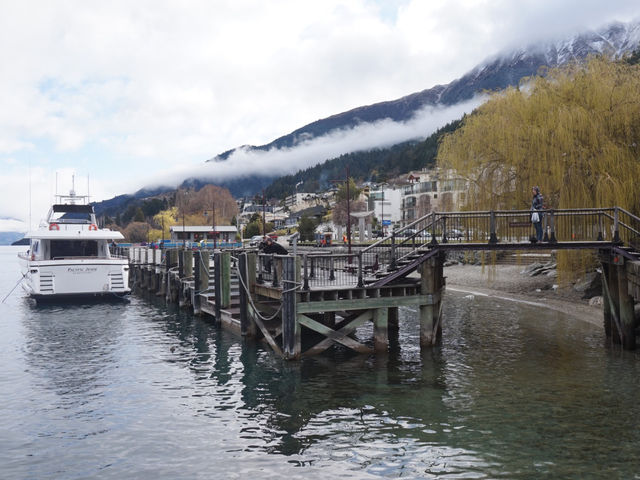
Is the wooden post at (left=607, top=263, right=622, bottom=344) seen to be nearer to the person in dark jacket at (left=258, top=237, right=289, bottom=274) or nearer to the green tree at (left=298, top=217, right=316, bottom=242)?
the person in dark jacket at (left=258, top=237, right=289, bottom=274)

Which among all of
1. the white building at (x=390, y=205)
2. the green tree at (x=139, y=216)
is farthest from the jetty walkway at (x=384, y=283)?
the green tree at (x=139, y=216)

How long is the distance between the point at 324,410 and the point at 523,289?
25.9m

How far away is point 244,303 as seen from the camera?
2195 centimetres

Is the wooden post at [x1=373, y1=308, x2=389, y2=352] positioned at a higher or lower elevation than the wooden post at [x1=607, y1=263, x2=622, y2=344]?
lower

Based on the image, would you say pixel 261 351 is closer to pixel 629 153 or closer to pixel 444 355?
pixel 444 355

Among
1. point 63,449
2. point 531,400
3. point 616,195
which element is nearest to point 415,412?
point 531,400

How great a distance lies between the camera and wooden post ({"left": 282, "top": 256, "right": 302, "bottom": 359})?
1711cm

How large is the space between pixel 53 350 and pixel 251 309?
7.68m

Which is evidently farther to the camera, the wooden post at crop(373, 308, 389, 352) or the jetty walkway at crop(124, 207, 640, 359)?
the wooden post at crop(373, 308, 389, 352)

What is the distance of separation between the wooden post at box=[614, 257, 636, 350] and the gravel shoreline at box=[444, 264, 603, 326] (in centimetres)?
548

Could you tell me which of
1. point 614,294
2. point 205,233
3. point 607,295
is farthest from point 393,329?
point 205,233

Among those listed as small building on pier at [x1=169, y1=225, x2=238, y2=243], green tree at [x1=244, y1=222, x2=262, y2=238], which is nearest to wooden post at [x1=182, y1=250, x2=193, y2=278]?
small building on pier at [x1=169, y1=225, x2=238, y2=243]

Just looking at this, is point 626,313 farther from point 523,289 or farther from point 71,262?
point 71,262

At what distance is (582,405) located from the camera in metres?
13.2
